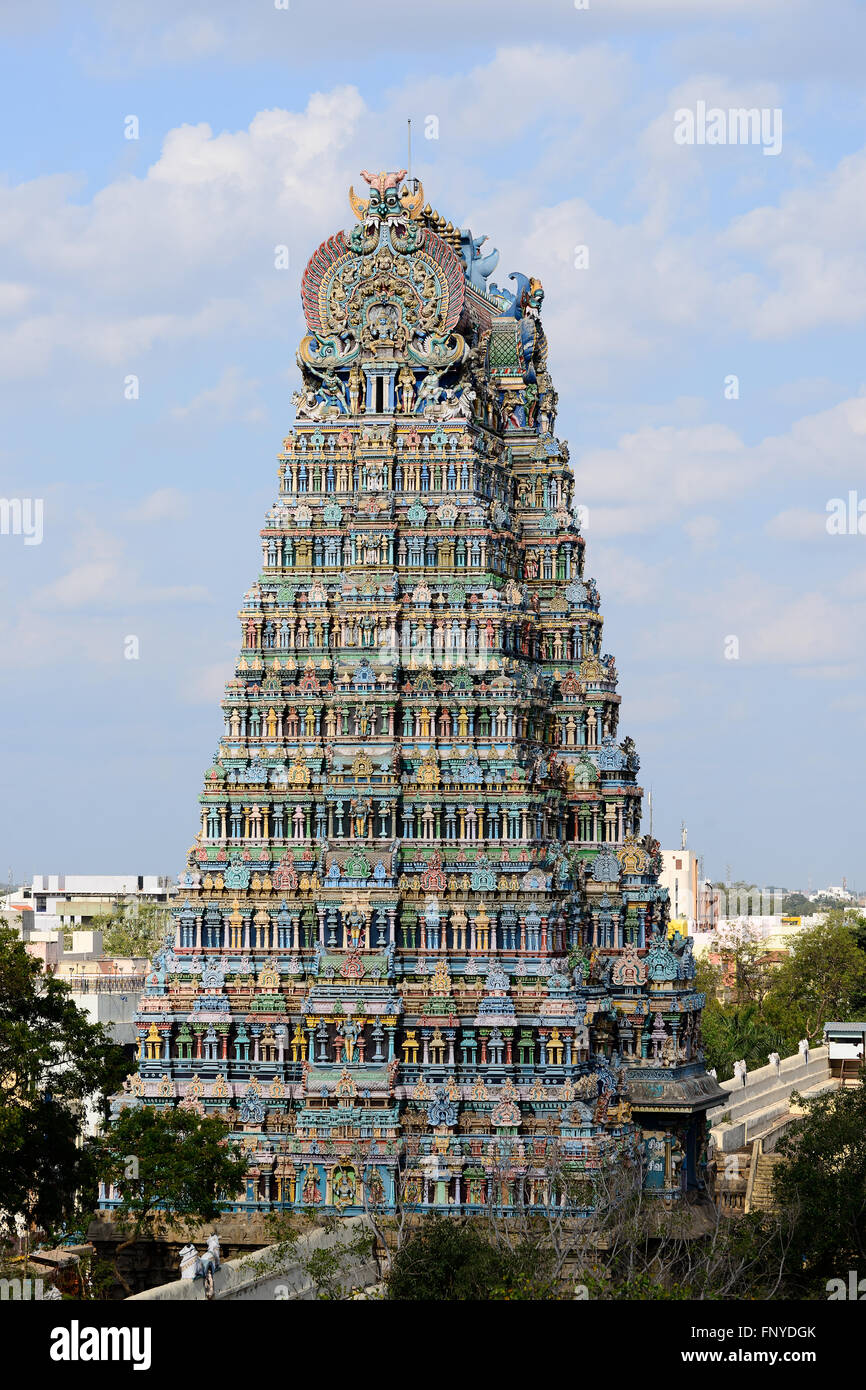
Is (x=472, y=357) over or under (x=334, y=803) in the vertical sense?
over

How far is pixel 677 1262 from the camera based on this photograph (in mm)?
54250

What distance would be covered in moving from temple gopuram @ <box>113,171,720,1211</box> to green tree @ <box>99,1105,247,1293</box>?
10.3ft

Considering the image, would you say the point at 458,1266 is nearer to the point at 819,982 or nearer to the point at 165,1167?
the point at 165,1167

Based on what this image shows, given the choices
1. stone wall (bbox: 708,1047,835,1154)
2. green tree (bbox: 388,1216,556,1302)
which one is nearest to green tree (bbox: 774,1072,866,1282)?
green tree (bbox: 388,1216,556,1302)

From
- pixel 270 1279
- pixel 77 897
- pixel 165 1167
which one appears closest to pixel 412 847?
pixel 165 1167

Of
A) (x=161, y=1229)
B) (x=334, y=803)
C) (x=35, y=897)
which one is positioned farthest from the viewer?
(x=35, y=897)

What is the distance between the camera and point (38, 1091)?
5631 cm

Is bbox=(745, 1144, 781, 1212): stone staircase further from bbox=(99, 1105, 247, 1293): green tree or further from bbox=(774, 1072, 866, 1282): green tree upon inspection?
bbox=(99, 1105, 247, 1293): green tree

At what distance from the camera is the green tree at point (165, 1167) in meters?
55.6

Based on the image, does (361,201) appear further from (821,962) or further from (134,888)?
(134,888)

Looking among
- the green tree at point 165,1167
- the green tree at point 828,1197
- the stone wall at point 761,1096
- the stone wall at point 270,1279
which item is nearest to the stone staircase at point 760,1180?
the stone wall at point 761,1096

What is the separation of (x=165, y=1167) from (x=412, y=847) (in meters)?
11.2

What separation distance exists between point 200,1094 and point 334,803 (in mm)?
8003
